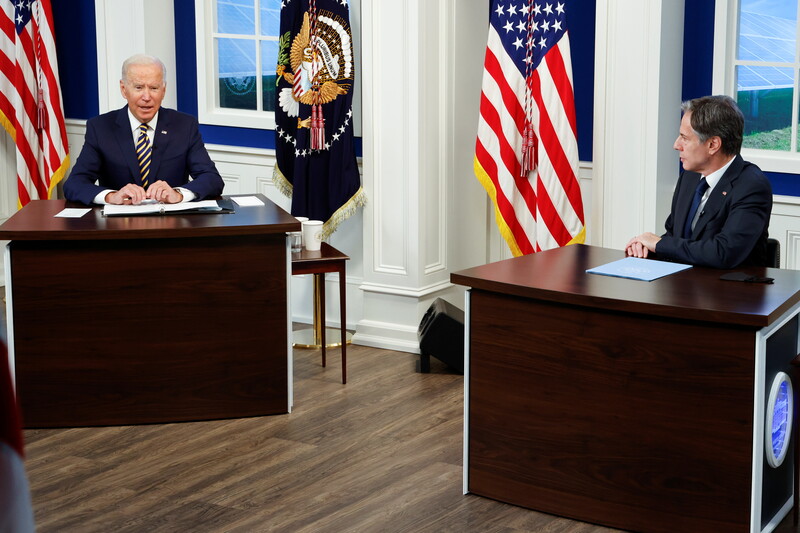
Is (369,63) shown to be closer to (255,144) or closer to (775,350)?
(255,144)

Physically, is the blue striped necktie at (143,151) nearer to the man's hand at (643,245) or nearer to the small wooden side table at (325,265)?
the small wooden side table at (325,265)

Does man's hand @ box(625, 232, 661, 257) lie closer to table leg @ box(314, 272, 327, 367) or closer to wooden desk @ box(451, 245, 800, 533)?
wooden desk @ box(451, 245, 800, 533)

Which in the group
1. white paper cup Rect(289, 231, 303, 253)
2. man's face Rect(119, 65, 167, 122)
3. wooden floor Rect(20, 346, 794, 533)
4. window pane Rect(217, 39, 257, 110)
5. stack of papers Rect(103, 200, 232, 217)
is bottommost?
wooden floor Rect(20, 346, 794, 533)

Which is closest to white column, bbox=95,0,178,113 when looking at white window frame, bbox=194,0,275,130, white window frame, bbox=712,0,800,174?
white window frame, bbox=194,0,275,130

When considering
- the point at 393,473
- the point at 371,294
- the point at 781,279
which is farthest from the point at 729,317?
the point at 371,294

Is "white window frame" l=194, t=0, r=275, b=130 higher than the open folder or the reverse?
higher

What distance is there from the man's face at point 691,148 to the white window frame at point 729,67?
1.32 m

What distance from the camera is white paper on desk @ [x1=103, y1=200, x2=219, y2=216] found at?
406 centimetres

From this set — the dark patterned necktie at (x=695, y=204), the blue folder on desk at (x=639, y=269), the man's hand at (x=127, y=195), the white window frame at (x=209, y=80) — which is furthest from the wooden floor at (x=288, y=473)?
the white window frame at (x=209, y=80)

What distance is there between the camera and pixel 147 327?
3961 millimetres

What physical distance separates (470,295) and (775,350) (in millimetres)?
938

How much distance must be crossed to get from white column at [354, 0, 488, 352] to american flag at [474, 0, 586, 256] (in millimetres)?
292

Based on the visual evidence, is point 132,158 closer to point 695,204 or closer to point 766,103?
point 695,204

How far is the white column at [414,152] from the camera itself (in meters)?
5.06
